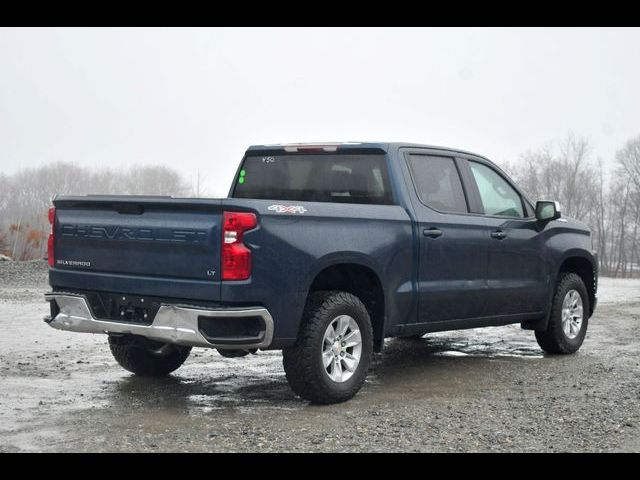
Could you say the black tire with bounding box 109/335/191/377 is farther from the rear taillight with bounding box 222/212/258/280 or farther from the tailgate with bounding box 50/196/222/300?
the rear taillight with bounding box 222/212/258/280

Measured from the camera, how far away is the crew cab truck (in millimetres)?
Answer: 6504

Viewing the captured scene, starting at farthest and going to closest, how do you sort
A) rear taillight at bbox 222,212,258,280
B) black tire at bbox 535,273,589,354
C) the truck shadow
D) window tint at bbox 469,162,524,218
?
1. black tire at bbox 535,273,589,354
2. window tint at bbox 469,162,524,218
3. the truck shadow
4. rear taillight at bbox 222,212,258,280

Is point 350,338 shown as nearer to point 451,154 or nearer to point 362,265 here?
→ point 362,265

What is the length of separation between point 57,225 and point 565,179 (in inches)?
3331

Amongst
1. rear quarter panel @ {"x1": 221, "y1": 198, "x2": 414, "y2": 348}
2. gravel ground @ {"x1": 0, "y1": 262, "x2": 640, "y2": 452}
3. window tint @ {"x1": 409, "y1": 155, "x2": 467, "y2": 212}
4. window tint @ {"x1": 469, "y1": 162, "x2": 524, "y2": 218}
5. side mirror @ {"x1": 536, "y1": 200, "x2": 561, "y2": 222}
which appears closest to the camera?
gravel ground @ {"x1": 0, "y1": 262, "x2": 640, "y2": 452}

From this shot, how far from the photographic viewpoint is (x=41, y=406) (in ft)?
23.1

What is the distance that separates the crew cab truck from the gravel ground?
17.3 inches

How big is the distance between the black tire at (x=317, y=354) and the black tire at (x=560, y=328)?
3.27m

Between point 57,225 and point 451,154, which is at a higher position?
point 451,154

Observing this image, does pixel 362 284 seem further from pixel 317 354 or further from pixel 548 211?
pixel 548 211

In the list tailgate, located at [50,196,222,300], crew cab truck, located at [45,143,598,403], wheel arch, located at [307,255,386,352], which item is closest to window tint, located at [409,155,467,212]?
crew cab truck, located at [45,143,598,403]

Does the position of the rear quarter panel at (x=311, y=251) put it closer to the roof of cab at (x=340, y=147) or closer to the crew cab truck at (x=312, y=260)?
the crew cab truck at (x=312, y=260)
